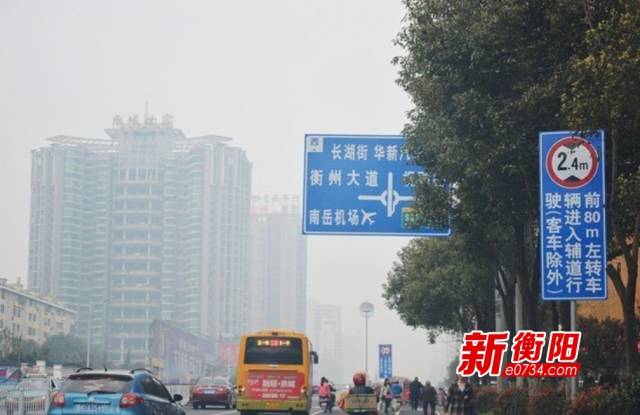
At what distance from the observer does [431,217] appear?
2520 centimetres

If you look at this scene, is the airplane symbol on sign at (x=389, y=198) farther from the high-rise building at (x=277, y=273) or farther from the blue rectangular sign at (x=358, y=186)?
the high-rise building at (x=277, y=273)

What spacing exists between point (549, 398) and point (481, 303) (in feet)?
79.7

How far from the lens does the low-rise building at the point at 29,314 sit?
3949 inches

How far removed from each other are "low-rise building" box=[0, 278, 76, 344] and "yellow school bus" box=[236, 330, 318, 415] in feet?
221

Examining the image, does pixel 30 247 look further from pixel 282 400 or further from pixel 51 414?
pixel 51 414

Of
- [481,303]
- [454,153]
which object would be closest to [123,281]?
[481,303]

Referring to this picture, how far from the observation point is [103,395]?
17.2 meters

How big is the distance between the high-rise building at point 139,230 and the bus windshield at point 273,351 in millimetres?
112532

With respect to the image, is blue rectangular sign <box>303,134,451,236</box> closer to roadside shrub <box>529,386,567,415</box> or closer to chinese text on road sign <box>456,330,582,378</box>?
roadside shrub <box>529,386,567,415</box>

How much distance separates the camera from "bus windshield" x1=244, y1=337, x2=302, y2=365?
103ft

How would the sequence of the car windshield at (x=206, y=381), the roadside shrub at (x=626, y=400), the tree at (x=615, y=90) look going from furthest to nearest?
1. the car windshield at (x=206, y=381)
2. the roadside shrub at (x=626, y=400)
3. the tree at (x=615, y=90)

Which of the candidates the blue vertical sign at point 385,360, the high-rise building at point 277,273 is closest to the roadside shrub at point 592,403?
the blue vertical sign at point 385,360

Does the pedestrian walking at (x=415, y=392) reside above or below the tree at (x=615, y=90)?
below

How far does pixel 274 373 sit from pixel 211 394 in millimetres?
13341
